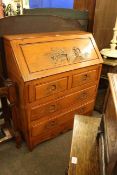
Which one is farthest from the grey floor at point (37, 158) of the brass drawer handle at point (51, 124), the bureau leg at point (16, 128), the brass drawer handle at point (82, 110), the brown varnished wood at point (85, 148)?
the brown varnished wood at point (85, 148)

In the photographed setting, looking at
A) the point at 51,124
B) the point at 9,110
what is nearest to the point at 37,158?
the point at 51,124

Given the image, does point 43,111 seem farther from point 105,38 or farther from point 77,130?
point 105,38

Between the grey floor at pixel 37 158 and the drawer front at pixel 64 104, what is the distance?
0.38 m

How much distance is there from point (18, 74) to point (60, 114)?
2.00ft

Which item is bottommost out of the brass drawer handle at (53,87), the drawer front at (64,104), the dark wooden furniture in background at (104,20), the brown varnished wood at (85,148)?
the brown varnished wood at (85,148)

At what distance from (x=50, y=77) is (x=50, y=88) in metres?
0.10

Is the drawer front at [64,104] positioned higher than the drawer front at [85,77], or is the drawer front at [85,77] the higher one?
the drawer front at [85,77]

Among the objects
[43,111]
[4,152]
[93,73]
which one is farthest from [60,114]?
[4,152]

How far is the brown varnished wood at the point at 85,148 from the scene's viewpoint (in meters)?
1.01

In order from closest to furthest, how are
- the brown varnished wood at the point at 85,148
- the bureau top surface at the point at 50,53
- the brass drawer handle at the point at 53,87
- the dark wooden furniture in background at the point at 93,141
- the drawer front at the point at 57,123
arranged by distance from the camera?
the dark wooden furniture in background at the point at 93,141, the brown varnished wood at the point at 85,148, the bureau top surface at the point at 50,53, the brass drawer handle at the point at 53,87, the drawer front at the point at 57,123

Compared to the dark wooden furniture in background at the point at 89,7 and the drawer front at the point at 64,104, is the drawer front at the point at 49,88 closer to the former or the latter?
the drawer front at the point at 64,104

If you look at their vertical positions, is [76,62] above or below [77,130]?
above

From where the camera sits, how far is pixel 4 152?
1.60m

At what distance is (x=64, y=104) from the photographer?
62.7 inches
